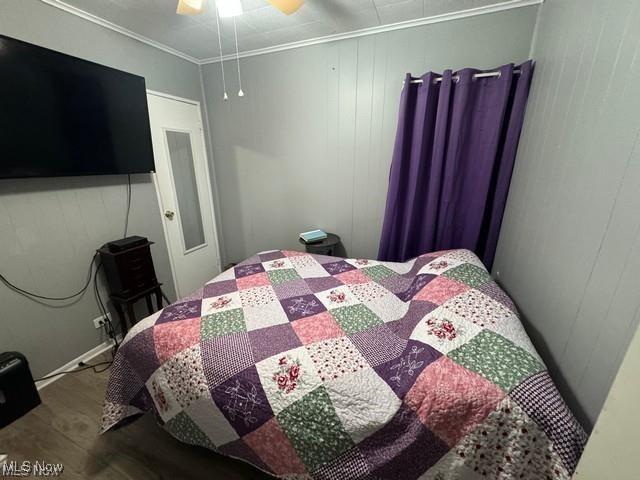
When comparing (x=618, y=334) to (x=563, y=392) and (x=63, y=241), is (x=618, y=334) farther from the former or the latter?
(x=63, y=241)

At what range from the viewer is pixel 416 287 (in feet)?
4.75

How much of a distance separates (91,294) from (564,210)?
2.96 meters

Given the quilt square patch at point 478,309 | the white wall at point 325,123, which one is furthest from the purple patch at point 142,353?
the white wall at point 325,123

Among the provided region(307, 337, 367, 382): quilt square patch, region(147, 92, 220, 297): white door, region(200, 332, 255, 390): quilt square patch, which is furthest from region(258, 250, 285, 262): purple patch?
region(147, 92, 220, 297): white door

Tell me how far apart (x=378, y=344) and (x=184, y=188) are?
251 cm

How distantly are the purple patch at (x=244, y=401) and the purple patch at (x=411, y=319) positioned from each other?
656 mm

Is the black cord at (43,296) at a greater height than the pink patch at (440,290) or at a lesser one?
lesser

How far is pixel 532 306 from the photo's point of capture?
1282 millimetres

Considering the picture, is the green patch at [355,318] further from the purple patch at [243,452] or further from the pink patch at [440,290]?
the purple patch at [243,452]

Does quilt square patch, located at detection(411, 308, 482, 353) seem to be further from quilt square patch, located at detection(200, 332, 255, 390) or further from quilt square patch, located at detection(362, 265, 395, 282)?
quilt square patch, located at detection(200, 332, 255, 390)

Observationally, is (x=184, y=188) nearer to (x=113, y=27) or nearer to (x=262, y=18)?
(x=113, y=27)

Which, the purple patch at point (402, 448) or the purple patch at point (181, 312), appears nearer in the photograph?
the purple patch at point (402, 448)

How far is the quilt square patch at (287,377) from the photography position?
98 centimetres

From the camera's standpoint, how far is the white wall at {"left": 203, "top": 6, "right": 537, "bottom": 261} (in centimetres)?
196
